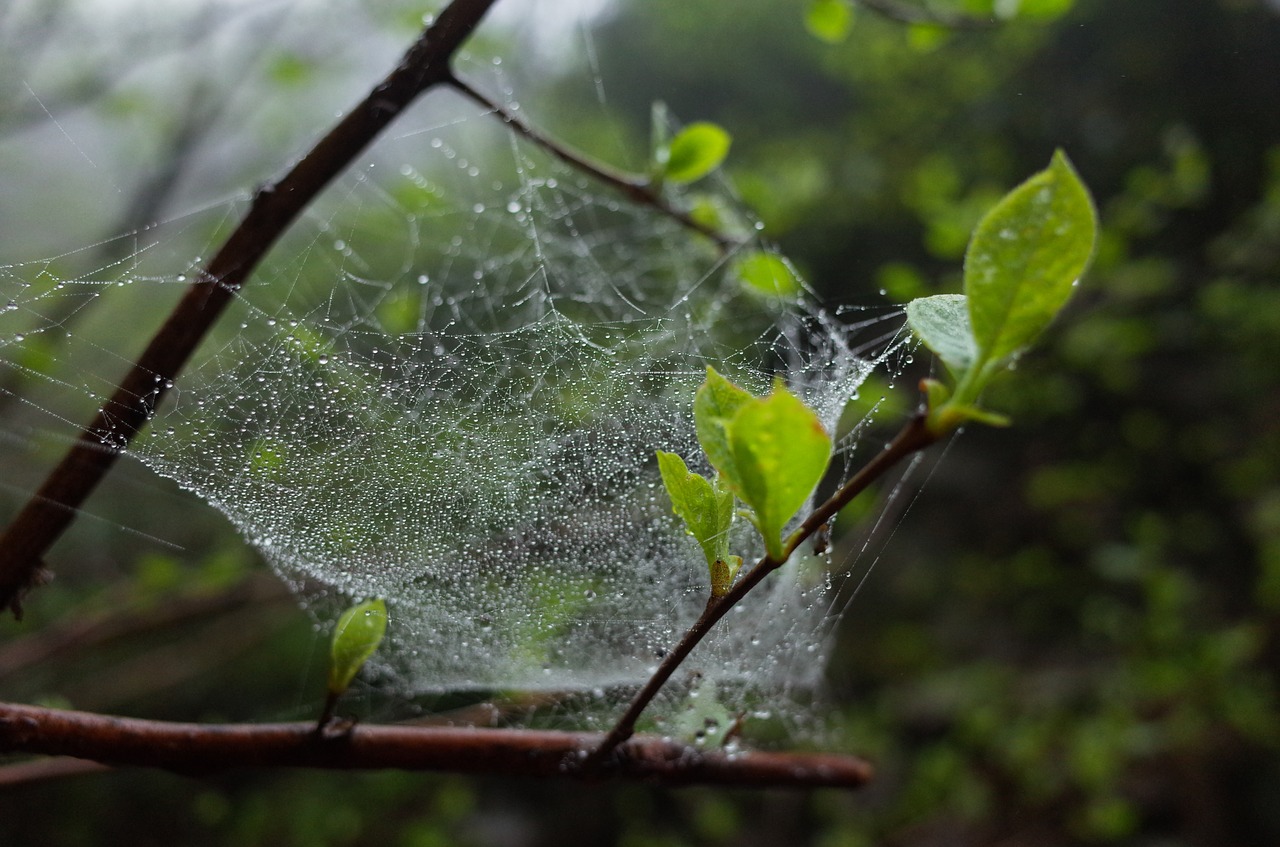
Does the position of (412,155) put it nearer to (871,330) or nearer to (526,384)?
(871,330)

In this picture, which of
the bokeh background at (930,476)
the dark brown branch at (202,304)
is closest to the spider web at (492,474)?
the dark brown branch at (202,304)

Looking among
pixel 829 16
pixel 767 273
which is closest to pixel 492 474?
pixel 767 273

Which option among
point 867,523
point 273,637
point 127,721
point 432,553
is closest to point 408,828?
point 273,637

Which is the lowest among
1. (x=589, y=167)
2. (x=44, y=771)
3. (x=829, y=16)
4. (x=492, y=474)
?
(x=44, y=771)

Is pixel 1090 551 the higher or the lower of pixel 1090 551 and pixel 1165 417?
the lower

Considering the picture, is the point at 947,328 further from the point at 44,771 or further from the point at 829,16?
the point at 44,771

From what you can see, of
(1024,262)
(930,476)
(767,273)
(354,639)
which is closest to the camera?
(1024,262)
